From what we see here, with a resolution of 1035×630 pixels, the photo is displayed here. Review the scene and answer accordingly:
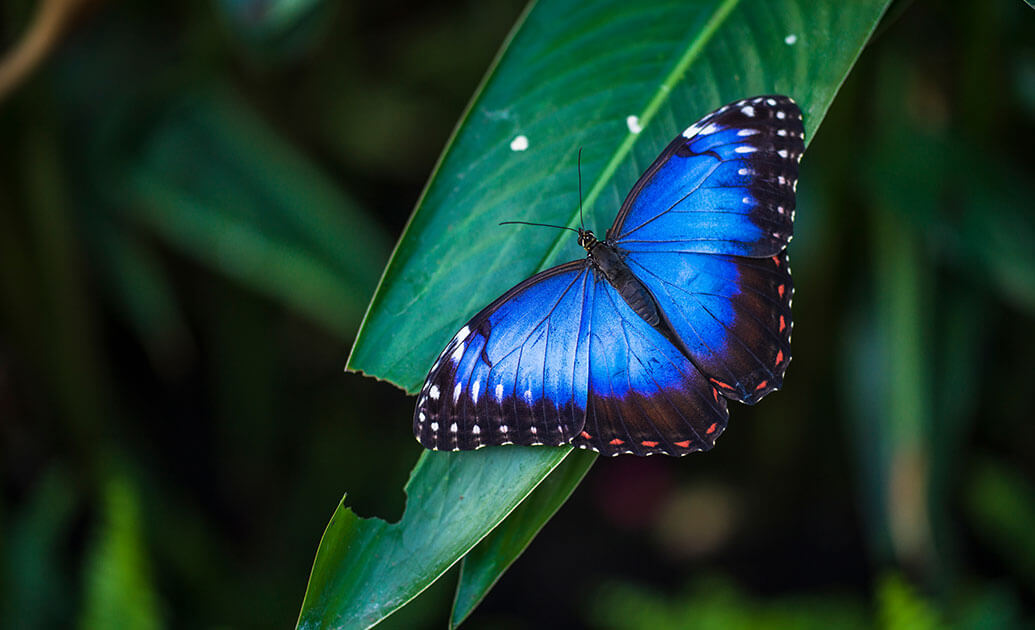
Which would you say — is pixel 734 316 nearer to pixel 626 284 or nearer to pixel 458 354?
pixel 626 284

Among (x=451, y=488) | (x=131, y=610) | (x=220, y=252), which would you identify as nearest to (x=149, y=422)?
(x=220, y=252)

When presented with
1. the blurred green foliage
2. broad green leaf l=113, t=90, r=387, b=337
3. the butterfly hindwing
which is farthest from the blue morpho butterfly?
broad green leaf l=113, t=90, r=387, b=337

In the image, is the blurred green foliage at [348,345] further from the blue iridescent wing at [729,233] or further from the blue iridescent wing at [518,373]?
the blue iridescent wing at [729,233]

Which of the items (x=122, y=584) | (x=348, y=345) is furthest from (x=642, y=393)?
(x=348, y=345)

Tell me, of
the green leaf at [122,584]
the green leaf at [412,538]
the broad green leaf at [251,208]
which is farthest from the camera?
the broad green leaf at [251,208]

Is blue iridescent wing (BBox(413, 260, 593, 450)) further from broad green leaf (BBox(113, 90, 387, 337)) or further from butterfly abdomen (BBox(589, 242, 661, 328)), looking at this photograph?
broad green leaf (BBox(113, 90, 387, 337))

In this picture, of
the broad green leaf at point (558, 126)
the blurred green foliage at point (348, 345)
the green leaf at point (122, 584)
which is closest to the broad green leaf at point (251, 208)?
the blurred green foliage at point (348, 345)

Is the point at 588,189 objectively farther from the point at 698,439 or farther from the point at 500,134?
the point at 698,439
